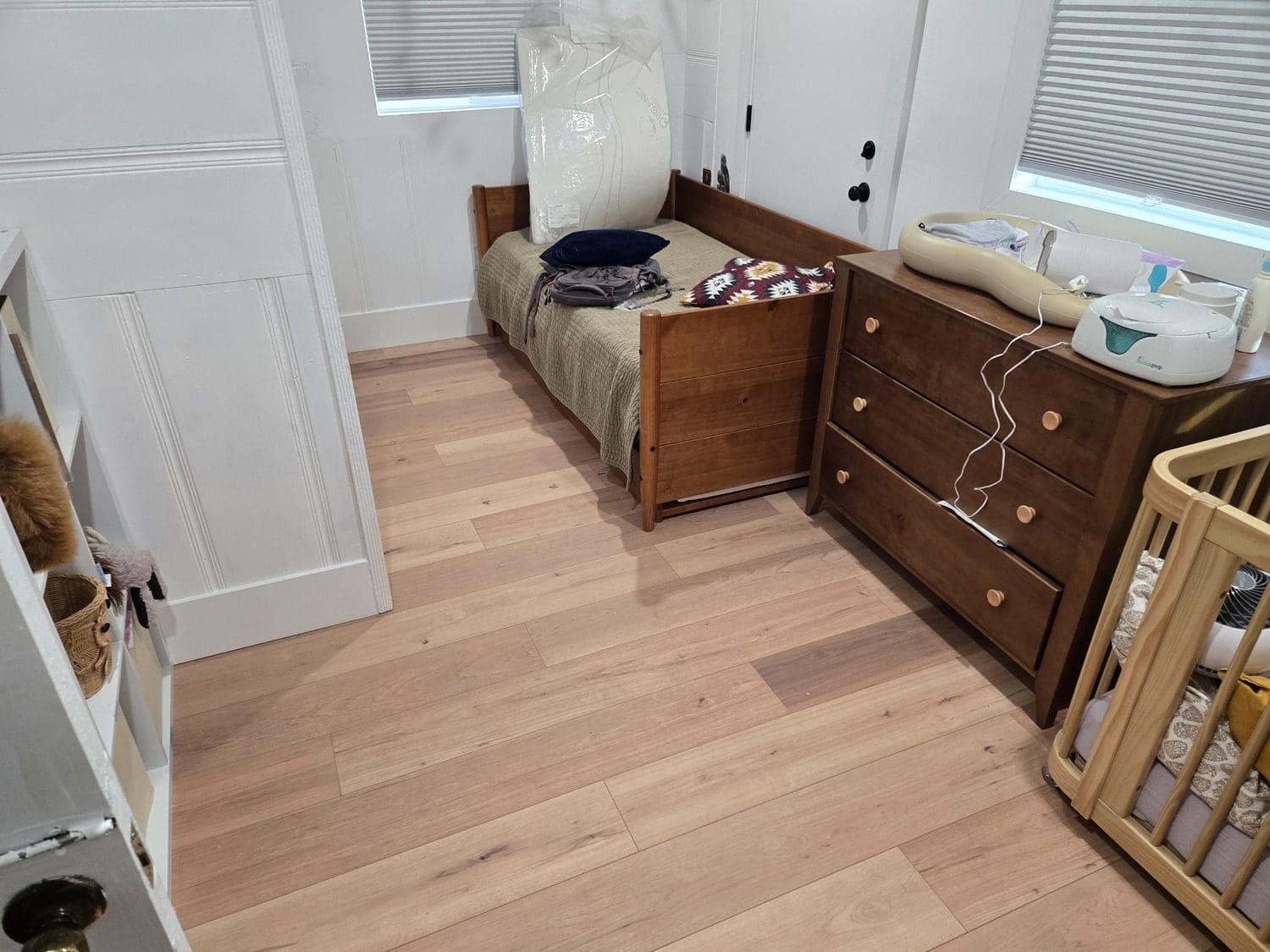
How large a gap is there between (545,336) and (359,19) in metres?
1.46

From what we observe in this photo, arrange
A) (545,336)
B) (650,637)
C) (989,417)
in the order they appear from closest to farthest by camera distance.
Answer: (989,417)
(650,637)
(545,336)

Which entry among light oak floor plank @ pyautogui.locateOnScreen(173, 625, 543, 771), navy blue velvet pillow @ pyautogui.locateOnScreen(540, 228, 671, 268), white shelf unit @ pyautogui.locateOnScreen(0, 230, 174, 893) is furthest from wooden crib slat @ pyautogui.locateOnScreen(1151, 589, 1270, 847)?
navy blue velvet pillow @ pyautogui.locateOnScreen(540, 228, 671, 268)

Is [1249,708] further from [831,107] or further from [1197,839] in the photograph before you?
[831,107]

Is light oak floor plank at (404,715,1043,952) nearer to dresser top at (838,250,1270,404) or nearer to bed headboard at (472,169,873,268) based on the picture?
dresser top at (838,250,1270,404)

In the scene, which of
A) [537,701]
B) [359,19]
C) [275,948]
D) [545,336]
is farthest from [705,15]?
[275,948]

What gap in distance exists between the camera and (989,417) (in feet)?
5.83

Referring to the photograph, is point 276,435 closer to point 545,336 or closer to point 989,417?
point 545,336

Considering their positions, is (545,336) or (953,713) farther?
(545,336)

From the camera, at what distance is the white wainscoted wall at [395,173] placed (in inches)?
126

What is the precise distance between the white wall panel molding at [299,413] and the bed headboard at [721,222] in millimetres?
1767

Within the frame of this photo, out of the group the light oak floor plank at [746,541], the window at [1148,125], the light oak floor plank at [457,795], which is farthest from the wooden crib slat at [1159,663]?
the light oak floor plank at [746,541]

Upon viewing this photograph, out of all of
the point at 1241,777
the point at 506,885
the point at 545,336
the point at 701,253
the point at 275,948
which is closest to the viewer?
the point at 1241,777

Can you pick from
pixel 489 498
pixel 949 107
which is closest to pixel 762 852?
pixel 489 498

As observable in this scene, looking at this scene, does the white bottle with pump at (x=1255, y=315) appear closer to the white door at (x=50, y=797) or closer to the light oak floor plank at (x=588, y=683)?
the light oak floor plank at (x=588, y=683)
